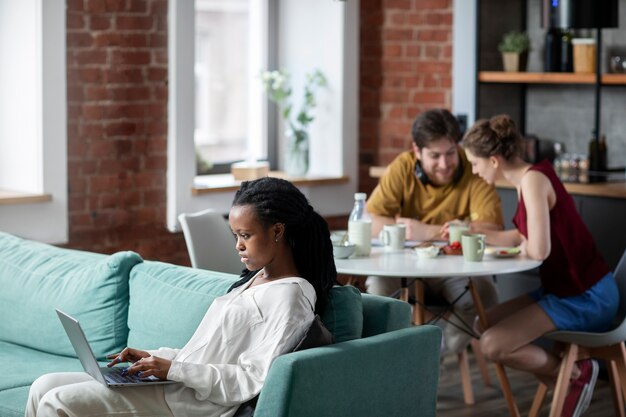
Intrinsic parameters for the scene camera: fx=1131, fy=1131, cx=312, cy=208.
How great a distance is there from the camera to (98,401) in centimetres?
300

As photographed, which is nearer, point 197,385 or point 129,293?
point 197,385

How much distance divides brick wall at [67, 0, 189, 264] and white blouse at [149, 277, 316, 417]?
256cm

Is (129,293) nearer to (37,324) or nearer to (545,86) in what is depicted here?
(37,324)

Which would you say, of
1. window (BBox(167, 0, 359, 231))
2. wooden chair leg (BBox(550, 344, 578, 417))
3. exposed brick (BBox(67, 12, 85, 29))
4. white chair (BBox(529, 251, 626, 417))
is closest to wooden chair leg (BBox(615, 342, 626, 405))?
white chair (BBox(529, 251, 626, 417))

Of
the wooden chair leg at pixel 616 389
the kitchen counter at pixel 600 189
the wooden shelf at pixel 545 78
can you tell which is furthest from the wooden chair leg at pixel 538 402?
the wooden shelf at pixel 545 78

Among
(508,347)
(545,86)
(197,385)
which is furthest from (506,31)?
(197,385)

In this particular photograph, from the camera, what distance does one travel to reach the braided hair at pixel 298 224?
122 inches

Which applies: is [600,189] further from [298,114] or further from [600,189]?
[298,114]

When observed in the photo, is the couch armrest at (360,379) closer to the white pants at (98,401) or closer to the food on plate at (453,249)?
the white pants at (98,401)

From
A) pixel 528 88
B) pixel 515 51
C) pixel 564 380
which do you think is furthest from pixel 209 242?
pixel 528 88

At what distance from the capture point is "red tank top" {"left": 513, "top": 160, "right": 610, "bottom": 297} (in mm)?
4363

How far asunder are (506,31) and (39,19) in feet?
8.36

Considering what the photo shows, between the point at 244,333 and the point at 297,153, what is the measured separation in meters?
3.33

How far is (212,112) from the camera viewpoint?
6.41 meters
